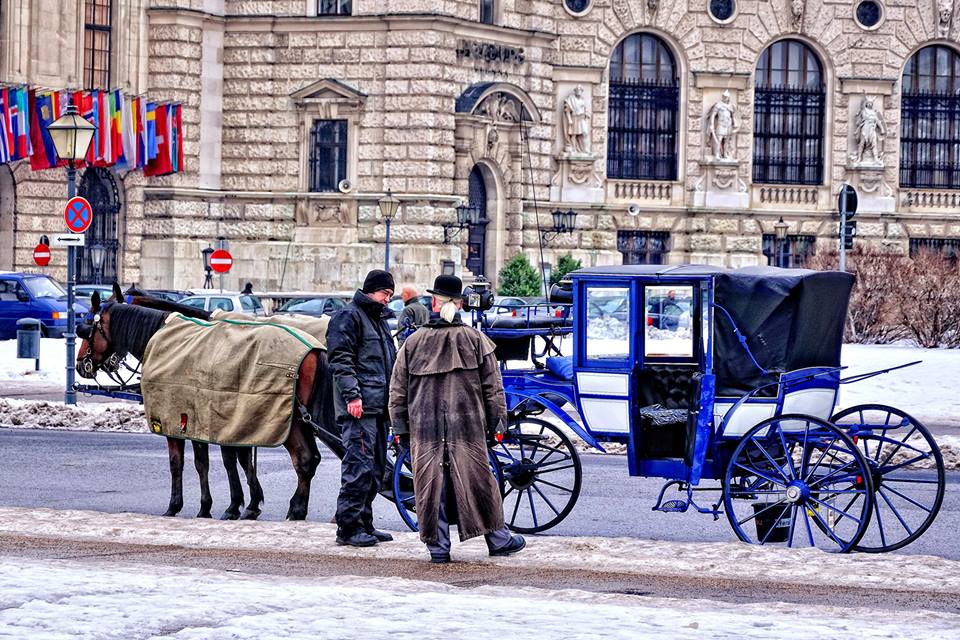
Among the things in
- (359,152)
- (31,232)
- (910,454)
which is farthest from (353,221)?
(910,454)

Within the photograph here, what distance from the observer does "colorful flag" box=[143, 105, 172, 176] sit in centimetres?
4606

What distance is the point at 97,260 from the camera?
43844mm

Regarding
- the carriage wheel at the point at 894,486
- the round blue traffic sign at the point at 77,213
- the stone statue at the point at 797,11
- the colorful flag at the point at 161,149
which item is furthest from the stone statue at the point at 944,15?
the carriage wheel at the point at 894,486

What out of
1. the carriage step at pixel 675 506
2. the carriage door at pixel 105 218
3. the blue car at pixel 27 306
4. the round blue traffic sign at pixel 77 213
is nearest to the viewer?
the carriage step at pixel 675 506

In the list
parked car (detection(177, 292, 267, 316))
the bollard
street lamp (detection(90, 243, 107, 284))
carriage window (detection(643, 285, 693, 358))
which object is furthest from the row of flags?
carriage window (detection(643, 285, 693, 358))

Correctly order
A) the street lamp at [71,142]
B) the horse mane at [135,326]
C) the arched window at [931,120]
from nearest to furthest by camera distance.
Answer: the horse mane at [135,326]
the street lamp at [71,142]
the arched window at [931,120]

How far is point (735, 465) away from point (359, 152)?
3569 centimetres

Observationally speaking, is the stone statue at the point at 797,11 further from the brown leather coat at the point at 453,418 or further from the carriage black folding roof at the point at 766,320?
the brown leather coat at the point at 453,418

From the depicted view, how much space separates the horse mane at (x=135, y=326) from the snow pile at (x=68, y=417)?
7.52 m

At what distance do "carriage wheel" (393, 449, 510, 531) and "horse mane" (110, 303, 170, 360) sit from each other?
8.62 feet

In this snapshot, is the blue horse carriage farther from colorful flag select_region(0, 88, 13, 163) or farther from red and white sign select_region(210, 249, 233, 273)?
colorful flag select_region(0, 88, 13, 163)

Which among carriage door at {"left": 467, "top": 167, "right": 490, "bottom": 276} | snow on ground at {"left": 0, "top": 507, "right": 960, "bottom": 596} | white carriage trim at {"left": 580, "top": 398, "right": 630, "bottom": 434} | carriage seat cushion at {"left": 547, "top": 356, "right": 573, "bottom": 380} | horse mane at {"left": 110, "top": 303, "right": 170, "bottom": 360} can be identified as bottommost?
snow on ground at {"left": 0, "top": 507, "right": 960, "bottom": 596}

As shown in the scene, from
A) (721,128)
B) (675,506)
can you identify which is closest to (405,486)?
(675,506)

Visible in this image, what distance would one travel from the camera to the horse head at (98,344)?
48.0 ft
